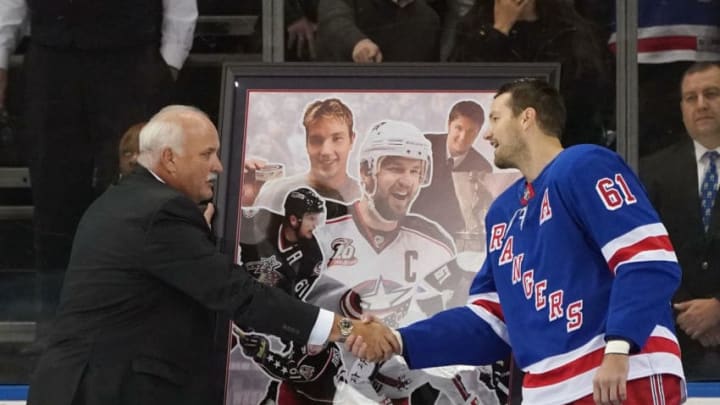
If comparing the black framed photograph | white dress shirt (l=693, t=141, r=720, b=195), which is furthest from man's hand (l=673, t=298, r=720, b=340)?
the black framed photograph

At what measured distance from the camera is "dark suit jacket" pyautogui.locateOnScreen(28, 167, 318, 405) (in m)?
3.52

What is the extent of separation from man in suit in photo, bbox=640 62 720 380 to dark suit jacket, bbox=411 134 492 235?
45.3 inches

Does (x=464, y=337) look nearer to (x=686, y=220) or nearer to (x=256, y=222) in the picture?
(x=256, y=222)

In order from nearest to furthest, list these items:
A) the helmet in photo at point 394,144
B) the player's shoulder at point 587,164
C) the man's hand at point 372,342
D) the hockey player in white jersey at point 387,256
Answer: the player's shoulder at point 587,164, the man's hand at point 372,342, the hockey player in white jersey at point 387,256, the helmet in photo at point 394,144

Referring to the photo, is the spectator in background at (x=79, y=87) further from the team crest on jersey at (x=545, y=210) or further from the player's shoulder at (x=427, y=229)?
the team crest on jersey at (x=545, y=210)

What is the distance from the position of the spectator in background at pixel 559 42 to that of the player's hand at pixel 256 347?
141cm

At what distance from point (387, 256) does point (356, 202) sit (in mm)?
177

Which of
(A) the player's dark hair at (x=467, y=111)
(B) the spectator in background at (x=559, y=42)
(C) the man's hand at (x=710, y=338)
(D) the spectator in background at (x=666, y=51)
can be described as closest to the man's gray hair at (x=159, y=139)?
(A) the player's dark hair at (x=467, y=111)

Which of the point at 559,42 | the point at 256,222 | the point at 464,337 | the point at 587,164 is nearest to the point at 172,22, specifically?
the point at 256,222

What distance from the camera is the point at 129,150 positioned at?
434cm

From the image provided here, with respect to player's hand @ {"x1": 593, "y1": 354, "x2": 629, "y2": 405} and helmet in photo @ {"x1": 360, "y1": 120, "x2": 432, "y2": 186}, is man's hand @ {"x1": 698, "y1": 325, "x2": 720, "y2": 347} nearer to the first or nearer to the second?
helmet in photo @ {"x1": 360, "y1": 120, "x2": 432, "y2": 186}

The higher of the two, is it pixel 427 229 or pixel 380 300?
pixel 427 229

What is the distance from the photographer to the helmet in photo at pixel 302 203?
154 inches

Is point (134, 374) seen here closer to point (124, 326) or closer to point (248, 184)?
point (124, 326)
